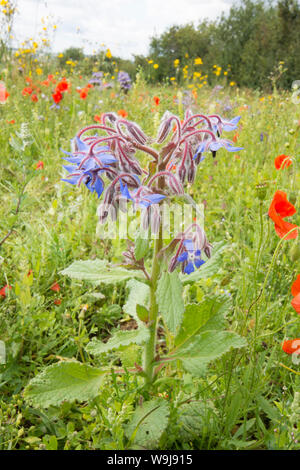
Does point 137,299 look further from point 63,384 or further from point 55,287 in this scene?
point 55,287

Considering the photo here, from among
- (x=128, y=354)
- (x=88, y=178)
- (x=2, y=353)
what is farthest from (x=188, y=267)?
(x=2, y=353)

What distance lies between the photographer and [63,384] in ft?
4.22

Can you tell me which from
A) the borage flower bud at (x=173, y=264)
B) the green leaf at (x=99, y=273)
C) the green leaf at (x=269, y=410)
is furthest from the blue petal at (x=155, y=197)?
the green leaf at (x=269, y=410)

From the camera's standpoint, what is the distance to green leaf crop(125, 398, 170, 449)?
3.88 ft

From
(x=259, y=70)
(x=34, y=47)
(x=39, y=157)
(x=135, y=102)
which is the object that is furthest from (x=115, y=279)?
(x=259, y=70)

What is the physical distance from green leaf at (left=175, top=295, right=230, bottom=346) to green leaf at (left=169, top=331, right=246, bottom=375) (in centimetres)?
6

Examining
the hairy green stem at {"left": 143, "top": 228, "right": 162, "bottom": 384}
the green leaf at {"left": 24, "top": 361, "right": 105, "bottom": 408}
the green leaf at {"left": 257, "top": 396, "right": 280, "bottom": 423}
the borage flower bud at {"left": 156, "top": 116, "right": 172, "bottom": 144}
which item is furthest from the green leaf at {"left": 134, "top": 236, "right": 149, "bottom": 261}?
the green leaf at {"left": 257, "top": 396, "right": 280, "bottom": 423}

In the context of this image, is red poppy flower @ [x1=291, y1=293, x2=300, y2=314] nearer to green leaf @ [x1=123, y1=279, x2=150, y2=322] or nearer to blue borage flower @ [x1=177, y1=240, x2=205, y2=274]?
blue borage flower @ [x1=177, y1=240, x2=205, y2=274]

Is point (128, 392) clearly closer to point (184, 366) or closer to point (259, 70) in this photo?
point (184, 366)

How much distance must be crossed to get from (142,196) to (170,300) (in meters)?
0.33

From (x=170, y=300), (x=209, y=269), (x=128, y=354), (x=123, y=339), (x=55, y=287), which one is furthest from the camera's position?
(x=55, y=287)

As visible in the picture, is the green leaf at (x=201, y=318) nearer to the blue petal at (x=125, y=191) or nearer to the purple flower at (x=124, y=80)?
the blue petal at (x=125, y=191)

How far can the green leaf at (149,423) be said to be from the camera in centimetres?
118
